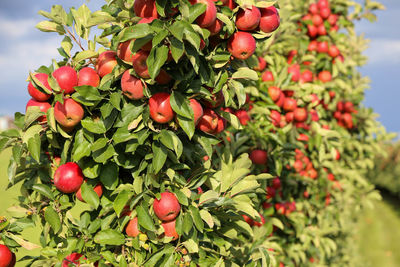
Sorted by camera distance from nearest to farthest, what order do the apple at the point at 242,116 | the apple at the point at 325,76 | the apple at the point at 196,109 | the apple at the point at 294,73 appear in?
the apple at the point at 196,109
the apple at the point at 242,116
the apple at the point at 294,73
the apple at the point at 325,76

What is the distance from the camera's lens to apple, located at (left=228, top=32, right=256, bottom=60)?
1.56 m

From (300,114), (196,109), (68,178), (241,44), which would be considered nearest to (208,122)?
(196,109)

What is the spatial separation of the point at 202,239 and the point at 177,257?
0.14 metres

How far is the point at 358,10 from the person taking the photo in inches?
172

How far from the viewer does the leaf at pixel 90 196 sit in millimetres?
1560

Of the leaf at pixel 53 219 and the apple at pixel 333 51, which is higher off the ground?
the leaf at pixel 53 219

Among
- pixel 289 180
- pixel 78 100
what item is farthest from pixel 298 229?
pixel 78 100

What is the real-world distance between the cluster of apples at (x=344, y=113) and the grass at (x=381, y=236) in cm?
377

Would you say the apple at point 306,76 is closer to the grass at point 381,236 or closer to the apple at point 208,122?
the apple at point 208,122

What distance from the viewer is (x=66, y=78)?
1592mm

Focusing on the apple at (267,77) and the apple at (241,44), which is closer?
the apple at (241,44)

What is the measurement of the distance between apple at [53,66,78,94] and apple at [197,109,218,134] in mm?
615

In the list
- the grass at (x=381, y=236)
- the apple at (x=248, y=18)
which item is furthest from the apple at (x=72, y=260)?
the grass at (x=381, y=236)

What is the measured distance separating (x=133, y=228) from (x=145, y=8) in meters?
0.97
